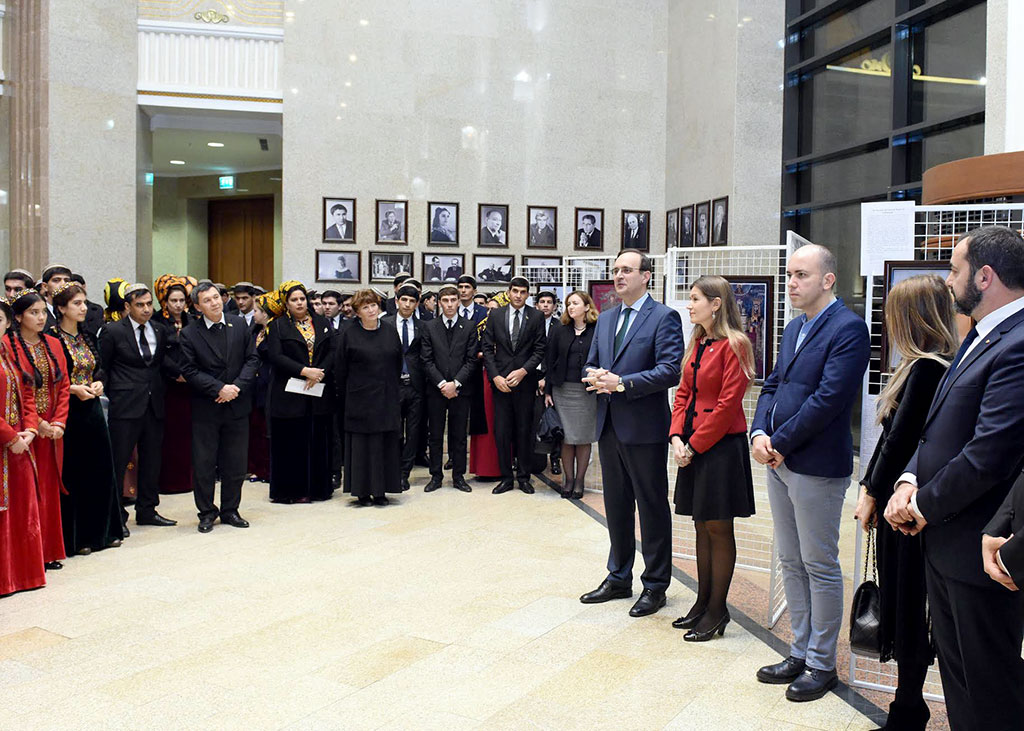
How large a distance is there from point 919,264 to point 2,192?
1201cm

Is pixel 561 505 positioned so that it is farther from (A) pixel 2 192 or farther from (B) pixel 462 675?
(A) pixel 2 192

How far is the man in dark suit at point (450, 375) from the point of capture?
8.06m

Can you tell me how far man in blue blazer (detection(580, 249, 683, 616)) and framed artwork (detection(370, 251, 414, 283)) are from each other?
904 centimetres

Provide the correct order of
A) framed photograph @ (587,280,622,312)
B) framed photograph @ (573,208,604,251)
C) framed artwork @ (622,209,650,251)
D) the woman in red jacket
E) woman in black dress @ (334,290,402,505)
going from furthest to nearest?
framed artwork @ (622,209,650,251), framed photograph @ (573,208,604,251), framed photograph @ (587,280,622,312), woman in black dress @ (334,290,402,505), the woman in red jacket

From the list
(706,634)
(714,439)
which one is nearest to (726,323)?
(714,439)

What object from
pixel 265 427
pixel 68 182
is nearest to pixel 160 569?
pixel 265 427

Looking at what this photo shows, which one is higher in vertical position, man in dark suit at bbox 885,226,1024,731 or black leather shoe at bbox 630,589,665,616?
man in dark suit at bbox 885,226,1024,731

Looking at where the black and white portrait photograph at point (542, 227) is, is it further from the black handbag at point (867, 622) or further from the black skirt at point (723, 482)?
the black handbag at point (867, 622)

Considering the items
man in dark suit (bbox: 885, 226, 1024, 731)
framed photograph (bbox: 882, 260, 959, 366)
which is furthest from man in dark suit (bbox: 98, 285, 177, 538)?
man in dark suit (bbox: 885, 226, 1024, 731)

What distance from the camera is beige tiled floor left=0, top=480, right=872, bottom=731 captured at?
3.45 meters

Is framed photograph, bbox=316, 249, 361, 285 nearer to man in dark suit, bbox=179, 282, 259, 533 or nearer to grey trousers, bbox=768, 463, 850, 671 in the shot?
man in dark suit, bbox=179, 282, 259, 533

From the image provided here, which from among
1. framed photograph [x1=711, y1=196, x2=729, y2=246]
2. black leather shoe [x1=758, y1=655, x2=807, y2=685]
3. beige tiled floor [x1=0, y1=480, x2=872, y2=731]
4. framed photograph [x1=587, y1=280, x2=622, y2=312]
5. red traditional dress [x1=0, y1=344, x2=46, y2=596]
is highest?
framed photograph [x1=711, y1=196, x2=729, y2=246]

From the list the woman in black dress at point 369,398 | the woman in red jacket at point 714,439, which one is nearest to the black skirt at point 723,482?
the woman in red jacket at point 714,439

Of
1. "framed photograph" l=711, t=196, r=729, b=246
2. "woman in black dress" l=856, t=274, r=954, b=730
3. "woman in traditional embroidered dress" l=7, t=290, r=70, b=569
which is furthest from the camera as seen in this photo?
"framed photograph" l=711, t=196, r=729, b=246
